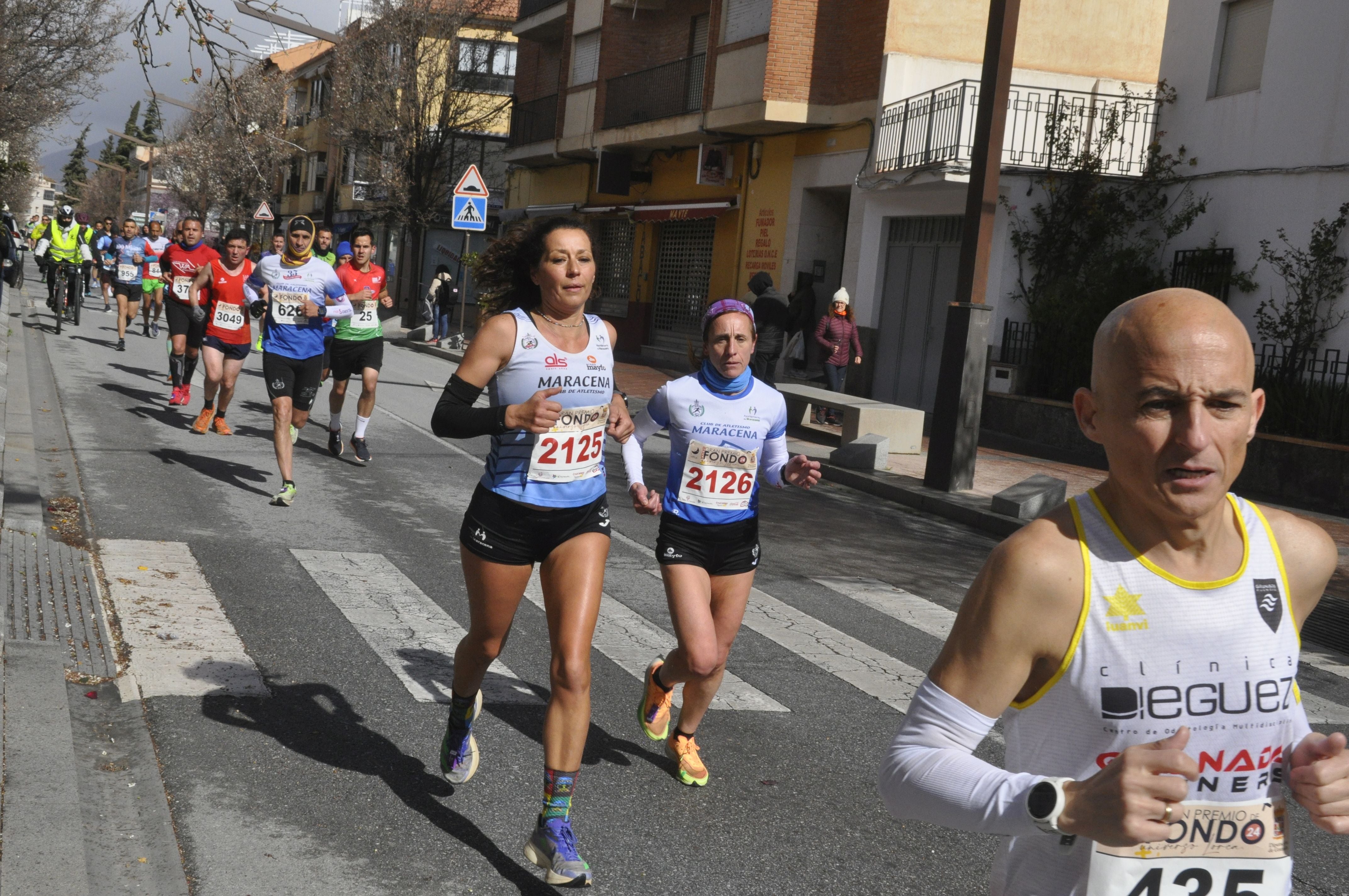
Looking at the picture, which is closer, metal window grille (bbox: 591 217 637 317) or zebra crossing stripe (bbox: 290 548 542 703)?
zebra crossing stripe (bbox: 290 548 542 703)

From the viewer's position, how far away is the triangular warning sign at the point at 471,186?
76.5 ft

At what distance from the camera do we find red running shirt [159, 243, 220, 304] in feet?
48.1

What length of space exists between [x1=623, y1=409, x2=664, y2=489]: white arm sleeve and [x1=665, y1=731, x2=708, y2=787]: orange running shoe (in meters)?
0.95

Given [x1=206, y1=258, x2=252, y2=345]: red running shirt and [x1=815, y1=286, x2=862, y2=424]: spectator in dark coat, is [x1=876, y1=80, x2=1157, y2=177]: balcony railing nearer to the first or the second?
[x1=815, y1=286, x2=862, y2=424]: spectator in dark coat

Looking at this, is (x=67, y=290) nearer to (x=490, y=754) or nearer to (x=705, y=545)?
(x=490, y=754)

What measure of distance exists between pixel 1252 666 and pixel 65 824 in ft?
10.6

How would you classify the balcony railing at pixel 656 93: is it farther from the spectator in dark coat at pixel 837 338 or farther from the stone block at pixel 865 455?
the stone block at pixel 865 455

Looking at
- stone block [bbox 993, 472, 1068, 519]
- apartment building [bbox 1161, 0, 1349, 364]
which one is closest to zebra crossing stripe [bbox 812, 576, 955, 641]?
stone block [bbox 993, 472, 1068, 519]

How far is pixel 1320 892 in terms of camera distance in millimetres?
3963

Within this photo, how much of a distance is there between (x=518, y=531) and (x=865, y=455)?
33.4 ft

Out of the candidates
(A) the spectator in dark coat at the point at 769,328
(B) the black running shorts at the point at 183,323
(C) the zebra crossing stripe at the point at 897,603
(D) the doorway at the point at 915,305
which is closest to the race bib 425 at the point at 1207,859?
(C) the zebra crossing stripe at the point at 897,603

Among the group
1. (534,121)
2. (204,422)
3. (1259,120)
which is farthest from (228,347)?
(534,121)

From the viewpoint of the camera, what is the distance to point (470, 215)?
23.5 m

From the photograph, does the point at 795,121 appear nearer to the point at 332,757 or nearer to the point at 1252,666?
the point at 332,757
